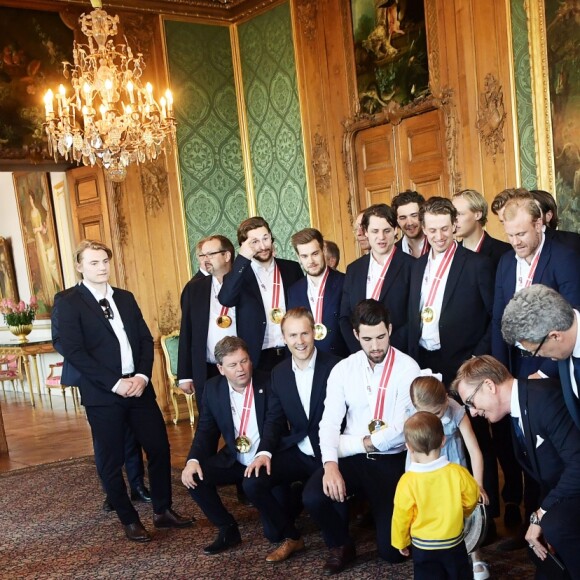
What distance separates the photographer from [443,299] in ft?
12.5

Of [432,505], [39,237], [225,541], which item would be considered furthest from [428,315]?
[39,237]

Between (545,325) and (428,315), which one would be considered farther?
(428,315)

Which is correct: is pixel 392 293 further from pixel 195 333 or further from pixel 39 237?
pixel 39 237

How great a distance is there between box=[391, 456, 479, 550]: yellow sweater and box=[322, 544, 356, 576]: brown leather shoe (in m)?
0.76

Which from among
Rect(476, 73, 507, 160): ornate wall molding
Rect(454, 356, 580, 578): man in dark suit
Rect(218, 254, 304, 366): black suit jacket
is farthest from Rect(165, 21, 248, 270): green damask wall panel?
Rect(454, 356, 580, 578): man in dark suit

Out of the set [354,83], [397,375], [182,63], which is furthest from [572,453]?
[182,63]

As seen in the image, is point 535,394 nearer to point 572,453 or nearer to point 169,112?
point 572,453

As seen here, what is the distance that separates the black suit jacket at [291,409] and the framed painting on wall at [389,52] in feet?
11.9

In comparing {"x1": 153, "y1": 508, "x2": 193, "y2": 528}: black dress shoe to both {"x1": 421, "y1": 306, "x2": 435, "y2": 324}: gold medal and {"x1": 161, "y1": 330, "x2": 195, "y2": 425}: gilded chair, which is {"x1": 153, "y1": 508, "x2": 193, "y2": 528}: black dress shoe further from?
{"x1": 161, "y1": 330, "x2": 195, "y2": 425}: gilded chair

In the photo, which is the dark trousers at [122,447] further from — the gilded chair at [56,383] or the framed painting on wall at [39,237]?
the framed painting on wall at [39,237]

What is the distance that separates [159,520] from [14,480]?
2015 mm

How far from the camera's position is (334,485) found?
349cm

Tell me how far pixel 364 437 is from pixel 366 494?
30 centimetres

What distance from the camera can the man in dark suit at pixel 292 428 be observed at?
3.84m
